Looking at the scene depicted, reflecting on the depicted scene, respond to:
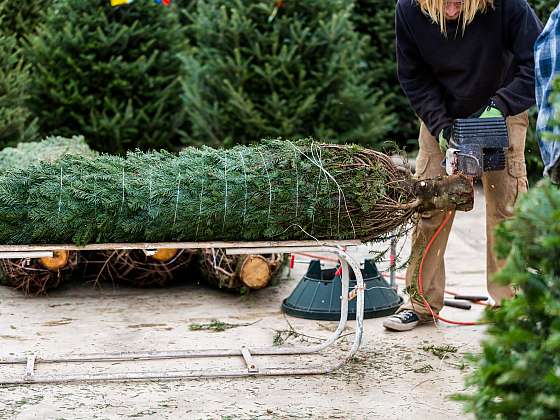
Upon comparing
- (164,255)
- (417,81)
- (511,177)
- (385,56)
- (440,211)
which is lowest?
(164,255)

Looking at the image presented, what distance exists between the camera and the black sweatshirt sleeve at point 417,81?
4861mm

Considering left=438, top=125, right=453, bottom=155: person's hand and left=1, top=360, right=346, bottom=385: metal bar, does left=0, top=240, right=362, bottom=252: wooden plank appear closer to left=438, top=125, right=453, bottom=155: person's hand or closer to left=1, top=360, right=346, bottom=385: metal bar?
left=1, top=360, right=346, bottom=385: metal bar

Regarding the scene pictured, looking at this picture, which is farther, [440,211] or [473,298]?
[473,298]

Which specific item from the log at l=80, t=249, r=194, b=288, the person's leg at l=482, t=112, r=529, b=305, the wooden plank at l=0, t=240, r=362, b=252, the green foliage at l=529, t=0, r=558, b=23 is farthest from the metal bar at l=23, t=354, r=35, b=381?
the green foliage at l=529, t=0, r=558, b=23

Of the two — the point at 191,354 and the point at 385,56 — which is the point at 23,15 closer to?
the point at 385,56

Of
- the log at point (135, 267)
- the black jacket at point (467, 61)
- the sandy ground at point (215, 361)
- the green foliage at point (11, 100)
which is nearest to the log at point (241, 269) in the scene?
the sandy ground at point (215, 361)

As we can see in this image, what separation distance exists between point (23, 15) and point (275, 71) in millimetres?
3295

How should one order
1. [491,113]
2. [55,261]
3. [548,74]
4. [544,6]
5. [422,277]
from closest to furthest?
[548,74] → [491,113] → [422,277] → [55,261] → [544,6]

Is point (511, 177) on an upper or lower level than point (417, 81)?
lower

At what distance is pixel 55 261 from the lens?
552cm

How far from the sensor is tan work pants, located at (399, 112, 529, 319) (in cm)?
494

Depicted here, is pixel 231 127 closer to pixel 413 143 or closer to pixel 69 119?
pixel 69 119

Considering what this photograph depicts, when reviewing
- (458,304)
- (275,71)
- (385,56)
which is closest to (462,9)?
(458,304)

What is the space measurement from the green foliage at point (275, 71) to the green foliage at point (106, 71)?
0.66 m
